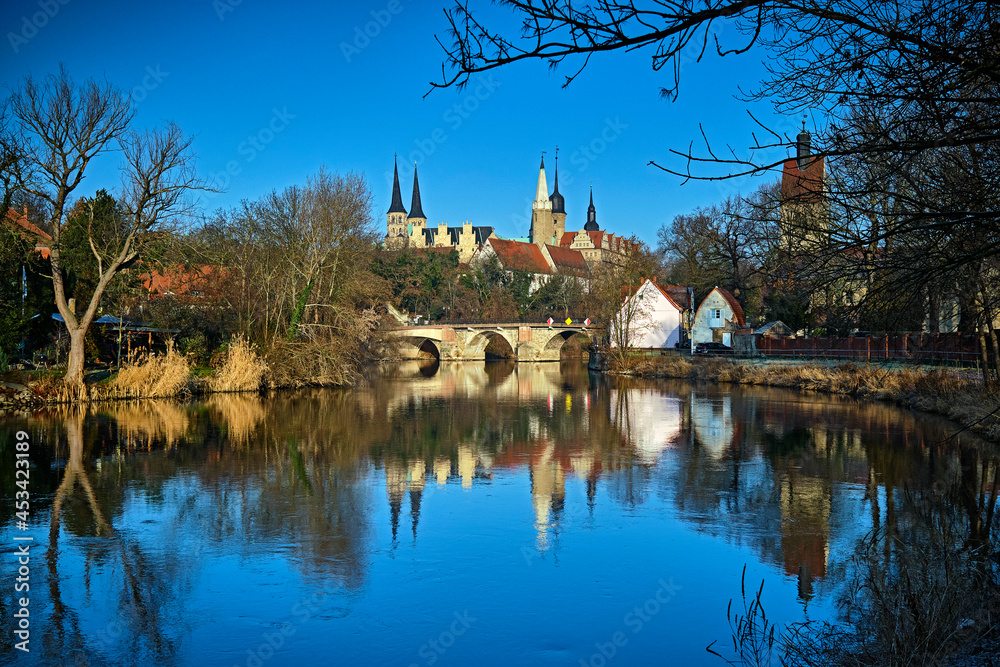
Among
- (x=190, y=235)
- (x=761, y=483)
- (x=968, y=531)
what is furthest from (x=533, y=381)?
(x=968, y=531)

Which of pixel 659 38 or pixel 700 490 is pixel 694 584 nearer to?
pixel 700 490

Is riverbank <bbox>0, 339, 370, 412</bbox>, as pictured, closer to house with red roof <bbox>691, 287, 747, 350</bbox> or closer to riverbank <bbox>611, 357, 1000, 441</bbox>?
riverbank <bbox>611, 357, 1000, 441</bbox>

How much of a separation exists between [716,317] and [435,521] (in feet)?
151

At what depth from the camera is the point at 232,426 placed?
19.4 meters

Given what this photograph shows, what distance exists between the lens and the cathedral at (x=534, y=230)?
141m

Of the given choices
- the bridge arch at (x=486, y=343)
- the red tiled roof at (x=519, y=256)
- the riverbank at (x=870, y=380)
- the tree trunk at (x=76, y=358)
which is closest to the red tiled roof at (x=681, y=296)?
the riverbank at (x=870, y=380)

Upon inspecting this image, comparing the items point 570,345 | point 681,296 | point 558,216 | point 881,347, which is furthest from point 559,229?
point 881,347

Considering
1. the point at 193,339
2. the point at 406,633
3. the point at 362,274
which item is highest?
the point at 362,274

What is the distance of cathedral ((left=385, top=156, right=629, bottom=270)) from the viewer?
141 m

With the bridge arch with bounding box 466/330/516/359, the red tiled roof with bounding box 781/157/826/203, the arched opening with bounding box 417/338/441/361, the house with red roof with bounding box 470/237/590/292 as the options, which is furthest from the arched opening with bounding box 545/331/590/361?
the red tiled roof with bounding box 781/157/826/203

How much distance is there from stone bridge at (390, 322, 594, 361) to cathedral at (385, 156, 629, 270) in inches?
2460

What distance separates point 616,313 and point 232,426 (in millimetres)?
30487

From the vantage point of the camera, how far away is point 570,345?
75812mm

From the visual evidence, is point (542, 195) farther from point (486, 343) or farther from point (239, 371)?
point (239, 371)
